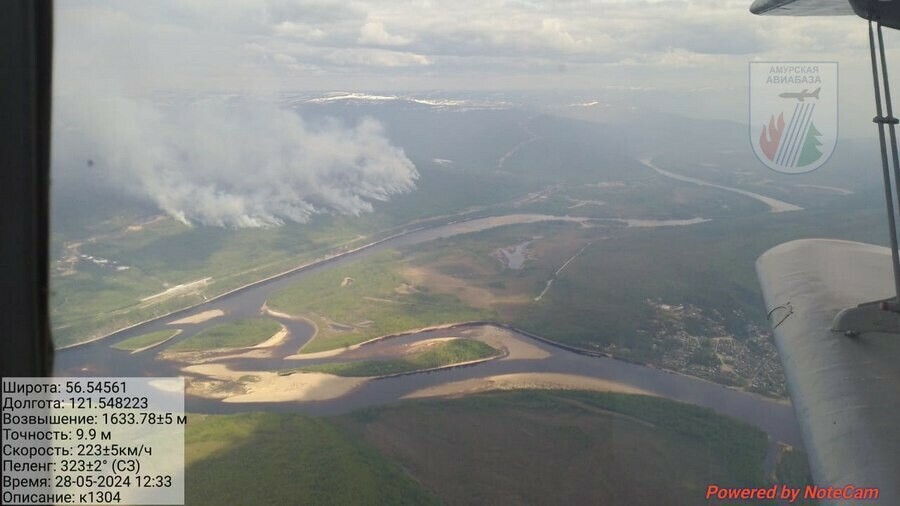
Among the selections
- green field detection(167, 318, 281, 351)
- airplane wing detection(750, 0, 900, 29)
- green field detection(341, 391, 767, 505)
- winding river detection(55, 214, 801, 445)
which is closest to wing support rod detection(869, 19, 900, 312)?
airplane wing detection(750, 0, 900, 29)

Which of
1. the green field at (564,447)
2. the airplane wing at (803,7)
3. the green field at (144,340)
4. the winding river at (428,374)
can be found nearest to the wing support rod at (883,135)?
the airplane wing at (803,7)

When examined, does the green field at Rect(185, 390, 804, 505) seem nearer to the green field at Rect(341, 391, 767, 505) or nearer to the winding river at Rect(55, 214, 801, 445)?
the green field at Rect(341, 391, 767, 505)

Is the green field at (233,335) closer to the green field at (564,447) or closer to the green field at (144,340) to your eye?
the green field at (144,340)

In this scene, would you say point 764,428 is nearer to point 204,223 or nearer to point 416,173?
point 204,223

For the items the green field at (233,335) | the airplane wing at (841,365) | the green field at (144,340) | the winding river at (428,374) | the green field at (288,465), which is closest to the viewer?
the airplane wing at (841,365)

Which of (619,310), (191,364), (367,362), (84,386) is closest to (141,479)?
(84,386)

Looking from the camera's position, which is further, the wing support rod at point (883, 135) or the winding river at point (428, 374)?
the winding river at point (428, 374)
